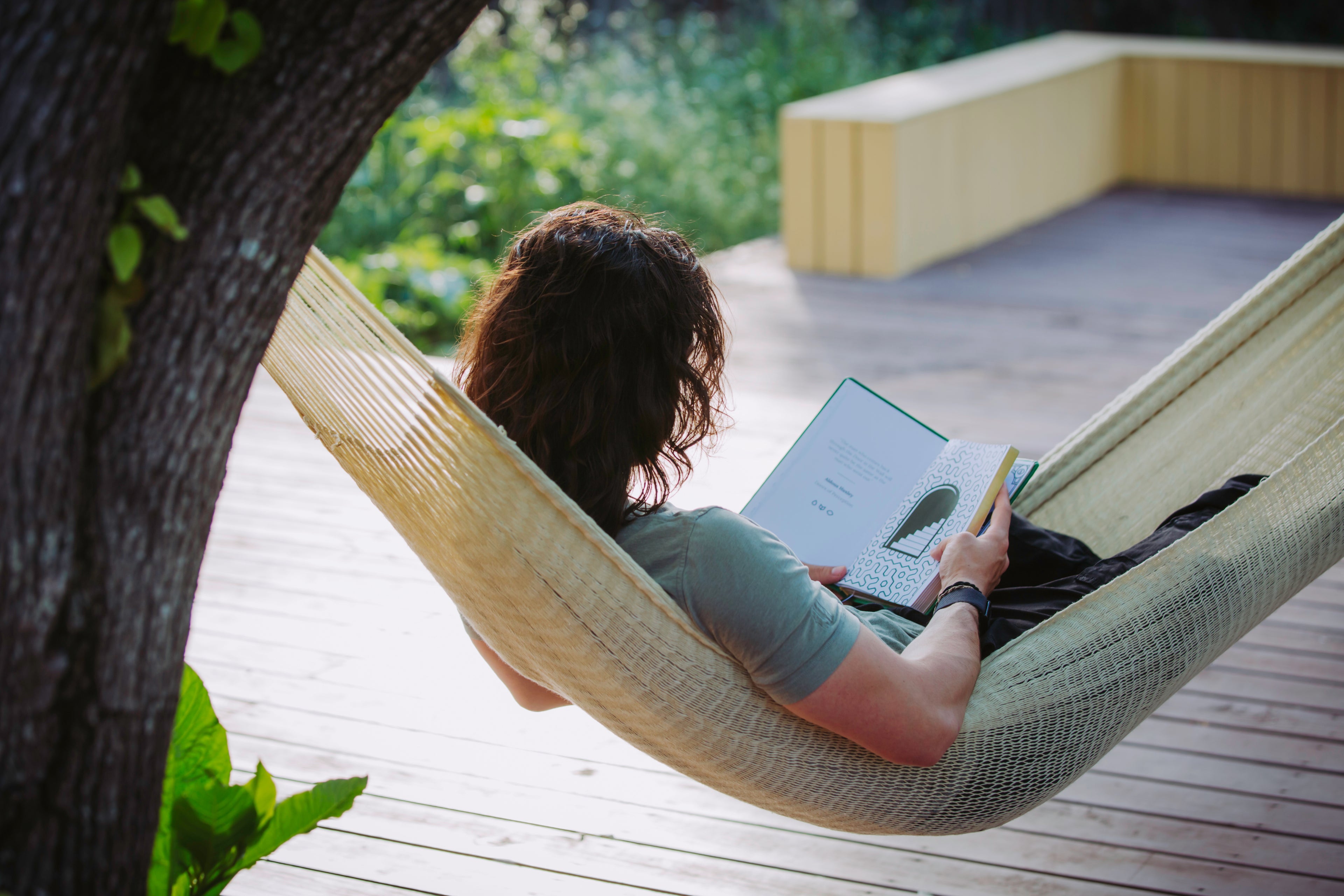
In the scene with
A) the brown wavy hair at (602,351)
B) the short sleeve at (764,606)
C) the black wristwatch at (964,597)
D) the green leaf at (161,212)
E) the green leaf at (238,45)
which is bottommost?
the black wristwatch at (964,597)

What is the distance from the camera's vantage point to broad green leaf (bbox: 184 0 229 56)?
873mm

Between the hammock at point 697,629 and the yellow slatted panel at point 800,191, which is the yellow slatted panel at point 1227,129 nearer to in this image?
the yellow slatted panel at point 800,191

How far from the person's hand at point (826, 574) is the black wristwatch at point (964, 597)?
16 cm

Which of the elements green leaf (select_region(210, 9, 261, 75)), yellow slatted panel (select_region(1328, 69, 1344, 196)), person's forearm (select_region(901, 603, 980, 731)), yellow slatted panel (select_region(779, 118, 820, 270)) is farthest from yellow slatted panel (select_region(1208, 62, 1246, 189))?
green leaf (select_region(210, 9, 261, 75))

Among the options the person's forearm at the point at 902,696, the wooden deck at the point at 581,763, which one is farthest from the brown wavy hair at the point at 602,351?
the wooden deck at the point at 581,763

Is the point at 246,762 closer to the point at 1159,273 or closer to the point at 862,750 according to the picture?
the point at 862,750

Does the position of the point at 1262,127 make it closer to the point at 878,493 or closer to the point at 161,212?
the point at 878,493

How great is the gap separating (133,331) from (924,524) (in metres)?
1.00

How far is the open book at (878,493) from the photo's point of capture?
160 cm

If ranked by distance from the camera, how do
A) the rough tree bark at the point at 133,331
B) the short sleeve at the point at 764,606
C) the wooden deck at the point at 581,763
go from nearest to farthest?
the rough tree bark at the point at 133,331
the short sleeve at the point at 764,606
the wooden deck at the point at 581,763

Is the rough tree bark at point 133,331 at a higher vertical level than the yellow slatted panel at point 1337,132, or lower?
higher

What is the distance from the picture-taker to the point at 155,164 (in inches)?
35.8

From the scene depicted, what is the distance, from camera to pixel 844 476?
166cm

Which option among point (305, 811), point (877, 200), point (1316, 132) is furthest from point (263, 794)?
point (1316, 132)
